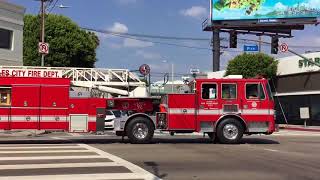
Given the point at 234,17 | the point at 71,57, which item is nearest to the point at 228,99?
the point at 234,17

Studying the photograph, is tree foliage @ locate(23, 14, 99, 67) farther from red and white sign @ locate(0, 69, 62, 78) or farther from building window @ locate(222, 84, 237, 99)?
building window @ locate(222, 84, 237, 99)

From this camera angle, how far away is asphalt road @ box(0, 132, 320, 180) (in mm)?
12758

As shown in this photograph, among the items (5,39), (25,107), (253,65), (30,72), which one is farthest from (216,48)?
(25,107)

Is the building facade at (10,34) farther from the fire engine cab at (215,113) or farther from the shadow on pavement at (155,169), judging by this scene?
the shadow on pavement at (155,169)

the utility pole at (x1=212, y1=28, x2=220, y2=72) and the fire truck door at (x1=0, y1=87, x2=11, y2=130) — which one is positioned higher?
the utility pole at (x1=212, y1=28, x2=220, y2=72)

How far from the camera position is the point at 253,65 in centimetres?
5072

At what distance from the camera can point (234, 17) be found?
56.1 metres

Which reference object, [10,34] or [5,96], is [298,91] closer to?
[10,34]

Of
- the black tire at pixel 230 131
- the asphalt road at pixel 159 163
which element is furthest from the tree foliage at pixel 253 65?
the asphalt road at pixel 159 163

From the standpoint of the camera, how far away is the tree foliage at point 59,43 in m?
57.5

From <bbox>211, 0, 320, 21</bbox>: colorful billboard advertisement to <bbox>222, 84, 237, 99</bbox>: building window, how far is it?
33931mm

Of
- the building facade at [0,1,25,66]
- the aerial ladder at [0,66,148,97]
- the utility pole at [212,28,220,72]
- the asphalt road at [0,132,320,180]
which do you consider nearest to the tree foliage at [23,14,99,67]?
the utility pole at [212,28,220,72]

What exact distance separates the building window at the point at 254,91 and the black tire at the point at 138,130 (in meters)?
3.98

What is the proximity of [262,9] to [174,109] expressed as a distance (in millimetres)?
34992
